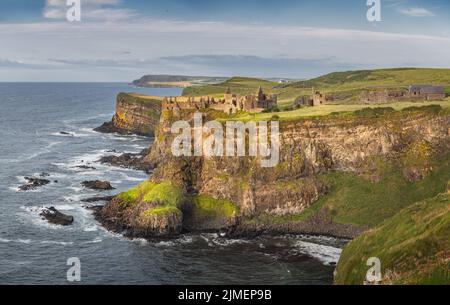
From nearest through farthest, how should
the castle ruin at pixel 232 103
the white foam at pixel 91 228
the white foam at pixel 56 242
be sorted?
the white foam at pixel 56 242
the white foam at pixel 91 228
the castle ruin at pixel 232 103

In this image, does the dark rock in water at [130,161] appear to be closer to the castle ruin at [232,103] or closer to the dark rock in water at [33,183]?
the castle ruin at [232,103]

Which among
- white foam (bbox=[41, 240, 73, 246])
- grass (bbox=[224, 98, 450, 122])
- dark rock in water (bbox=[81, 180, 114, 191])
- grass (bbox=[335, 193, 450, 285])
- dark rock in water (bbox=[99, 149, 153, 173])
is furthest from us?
dark rock in water (bbox=[99, 149, 153, 173])

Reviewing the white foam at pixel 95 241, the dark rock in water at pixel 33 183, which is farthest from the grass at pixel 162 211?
the dark rock in water at pixel 33 183

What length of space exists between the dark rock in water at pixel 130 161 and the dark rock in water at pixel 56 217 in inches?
1613

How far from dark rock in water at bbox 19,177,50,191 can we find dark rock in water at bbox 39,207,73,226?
19.1 m

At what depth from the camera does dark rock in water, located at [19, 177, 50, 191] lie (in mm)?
107750

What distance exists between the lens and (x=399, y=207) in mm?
84438

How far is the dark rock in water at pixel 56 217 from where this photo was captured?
85.8 metres

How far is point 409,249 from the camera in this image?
46969 mm

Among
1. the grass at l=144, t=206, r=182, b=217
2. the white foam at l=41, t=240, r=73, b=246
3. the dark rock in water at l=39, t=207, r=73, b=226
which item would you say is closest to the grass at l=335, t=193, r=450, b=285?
the grass at l=144, t=206, r=182, b=217

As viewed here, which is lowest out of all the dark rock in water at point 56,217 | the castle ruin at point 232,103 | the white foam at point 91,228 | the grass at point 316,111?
the white foam at point 91,228

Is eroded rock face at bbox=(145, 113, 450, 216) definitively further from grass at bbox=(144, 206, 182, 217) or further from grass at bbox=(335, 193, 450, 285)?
grass at bbox=(335, 193, 450, 285)
